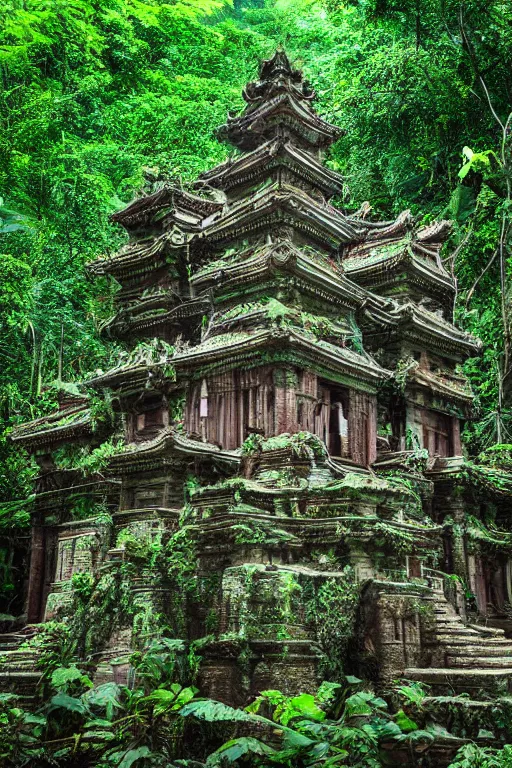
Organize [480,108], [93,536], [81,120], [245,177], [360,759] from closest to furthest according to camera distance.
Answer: [360,759] → [93,536] → [245,177] → [480,108] → [81,120]

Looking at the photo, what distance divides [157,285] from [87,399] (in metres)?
3.93

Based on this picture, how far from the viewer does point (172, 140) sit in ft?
104

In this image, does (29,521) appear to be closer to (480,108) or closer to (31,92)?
(31,92)

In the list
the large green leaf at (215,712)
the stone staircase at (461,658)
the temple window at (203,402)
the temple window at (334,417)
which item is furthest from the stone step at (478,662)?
the temple window at (203,402)

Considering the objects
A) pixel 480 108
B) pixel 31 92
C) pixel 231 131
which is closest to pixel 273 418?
pixel 231 131

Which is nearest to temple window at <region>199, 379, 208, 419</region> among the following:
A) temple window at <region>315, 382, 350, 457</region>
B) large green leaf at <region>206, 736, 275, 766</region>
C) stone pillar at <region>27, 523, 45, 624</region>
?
temple window at <region>315, 382, 350, 457</region>

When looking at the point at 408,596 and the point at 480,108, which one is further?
the point at 480,108

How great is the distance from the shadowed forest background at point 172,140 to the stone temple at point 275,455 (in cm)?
227

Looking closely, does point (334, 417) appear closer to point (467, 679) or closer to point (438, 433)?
point (438, 433)

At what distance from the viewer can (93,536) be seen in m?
16.0

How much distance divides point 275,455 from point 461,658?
5.16 metres

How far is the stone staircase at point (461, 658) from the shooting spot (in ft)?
33.0

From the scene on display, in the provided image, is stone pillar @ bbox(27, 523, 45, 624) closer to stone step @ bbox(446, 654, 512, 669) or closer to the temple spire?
the temple spire

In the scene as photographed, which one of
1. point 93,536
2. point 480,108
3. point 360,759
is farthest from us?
point 480,108
